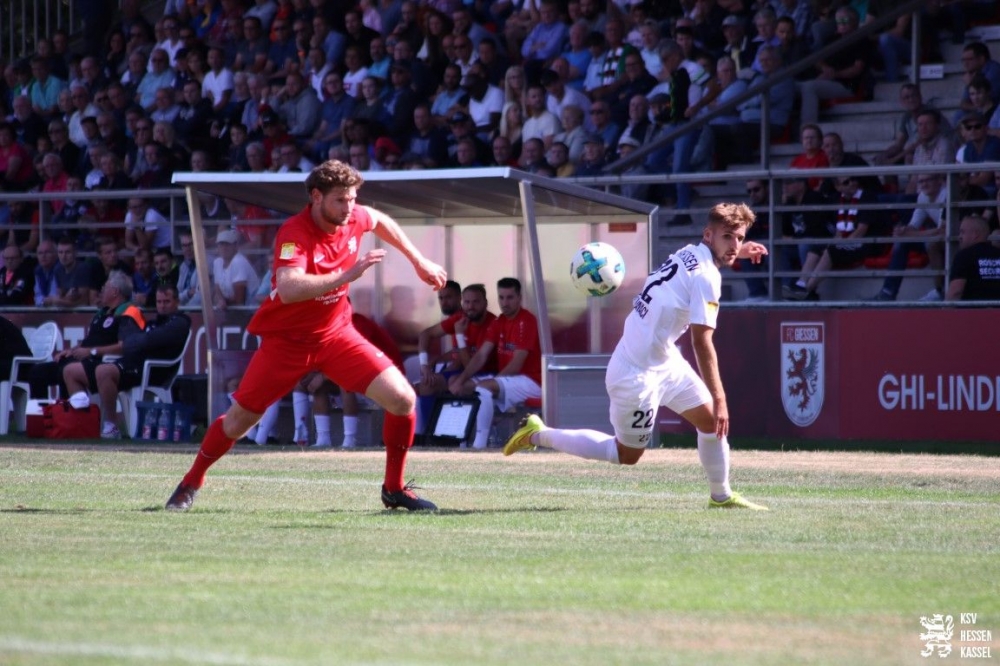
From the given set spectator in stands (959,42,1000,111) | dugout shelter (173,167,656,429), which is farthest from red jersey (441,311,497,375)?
spectator in stands (959,42,1000,111)

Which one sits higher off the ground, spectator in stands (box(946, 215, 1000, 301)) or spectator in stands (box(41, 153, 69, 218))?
spectator in stands (box(41, 153, 69, 218))

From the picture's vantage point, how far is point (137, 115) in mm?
24516

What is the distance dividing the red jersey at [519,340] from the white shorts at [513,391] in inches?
5.2

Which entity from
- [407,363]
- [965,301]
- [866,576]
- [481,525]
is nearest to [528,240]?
[407,363]

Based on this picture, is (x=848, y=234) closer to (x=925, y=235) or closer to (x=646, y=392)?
(x=925, y=235)

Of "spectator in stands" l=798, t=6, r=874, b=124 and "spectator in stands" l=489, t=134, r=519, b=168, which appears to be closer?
"spectator in stands" l=798, t=6, r=874, b=124

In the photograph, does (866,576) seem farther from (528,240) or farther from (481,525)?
(528,240)

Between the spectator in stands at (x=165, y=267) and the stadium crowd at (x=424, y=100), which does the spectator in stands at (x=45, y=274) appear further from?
the spectator in stands at (x=165, y=267)

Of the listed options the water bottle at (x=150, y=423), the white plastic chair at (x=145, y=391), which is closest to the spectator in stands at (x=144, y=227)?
the white plastic chair at (x=145, y=391)

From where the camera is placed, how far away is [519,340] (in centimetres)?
1716

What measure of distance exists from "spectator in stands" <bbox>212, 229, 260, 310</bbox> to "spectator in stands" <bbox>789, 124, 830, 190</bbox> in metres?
6.19

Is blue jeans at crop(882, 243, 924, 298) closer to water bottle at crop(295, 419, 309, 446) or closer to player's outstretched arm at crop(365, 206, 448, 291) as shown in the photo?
water bottle at crop(295, 419, 309, 446)

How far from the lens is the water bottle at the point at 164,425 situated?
17859 millimetres

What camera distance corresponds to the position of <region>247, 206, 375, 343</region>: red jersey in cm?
970
